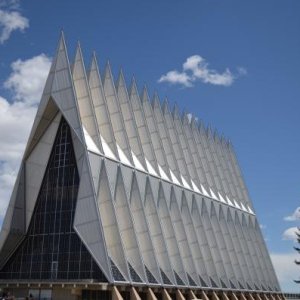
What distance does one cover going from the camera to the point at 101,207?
45.1 m

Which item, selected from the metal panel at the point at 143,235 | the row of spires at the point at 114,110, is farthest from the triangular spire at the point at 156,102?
the metal panel at the point at 143,235

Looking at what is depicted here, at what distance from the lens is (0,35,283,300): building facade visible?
43.3 m

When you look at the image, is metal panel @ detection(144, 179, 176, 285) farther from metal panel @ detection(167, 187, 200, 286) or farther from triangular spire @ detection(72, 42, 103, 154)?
triangular spire @ detection(72, 42, 103, 154)

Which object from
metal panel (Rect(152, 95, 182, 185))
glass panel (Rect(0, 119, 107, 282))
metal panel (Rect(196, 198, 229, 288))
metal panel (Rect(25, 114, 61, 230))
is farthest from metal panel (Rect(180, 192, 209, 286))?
metal panel (Rect(25, 114, 61, 230))

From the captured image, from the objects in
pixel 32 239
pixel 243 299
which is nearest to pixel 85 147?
pixel 32 239

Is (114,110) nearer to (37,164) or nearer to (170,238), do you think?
(37,164)

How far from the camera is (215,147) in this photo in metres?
83.6

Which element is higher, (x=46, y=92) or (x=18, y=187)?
(x=46, y=92)

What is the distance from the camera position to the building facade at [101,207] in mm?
43275

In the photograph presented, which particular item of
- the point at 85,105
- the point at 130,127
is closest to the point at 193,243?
the point at 130,127

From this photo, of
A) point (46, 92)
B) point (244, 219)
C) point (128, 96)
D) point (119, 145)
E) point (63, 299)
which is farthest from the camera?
point (244, 219)

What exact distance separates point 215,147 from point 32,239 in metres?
42.8

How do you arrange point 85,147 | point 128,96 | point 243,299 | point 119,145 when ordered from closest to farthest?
point 85,147 < point 119,145 < point 128,96 < point 243,299

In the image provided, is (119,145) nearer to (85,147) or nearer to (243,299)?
(85,147)
